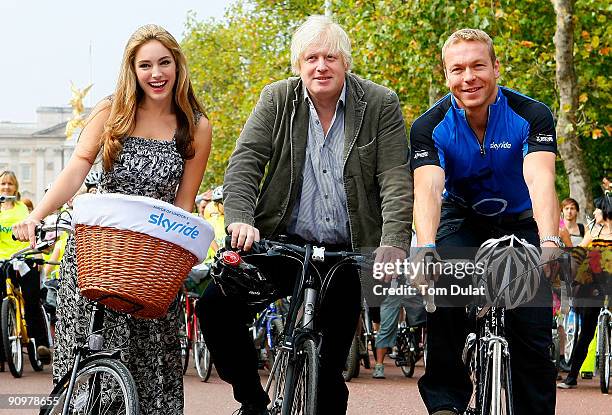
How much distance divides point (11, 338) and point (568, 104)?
36.7 feet

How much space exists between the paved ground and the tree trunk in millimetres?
7625

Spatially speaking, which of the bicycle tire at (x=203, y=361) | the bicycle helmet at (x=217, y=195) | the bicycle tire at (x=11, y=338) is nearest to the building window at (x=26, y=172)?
the bicycle helmet at (x=217, y=195)

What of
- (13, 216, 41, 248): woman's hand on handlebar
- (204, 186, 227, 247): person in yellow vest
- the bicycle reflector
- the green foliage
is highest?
the green foliage

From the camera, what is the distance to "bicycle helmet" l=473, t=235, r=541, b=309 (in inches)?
210

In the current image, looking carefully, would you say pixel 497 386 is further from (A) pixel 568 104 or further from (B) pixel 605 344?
(A) pixel 568 104

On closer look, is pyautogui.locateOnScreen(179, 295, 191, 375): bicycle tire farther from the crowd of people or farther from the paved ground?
the crowd of people

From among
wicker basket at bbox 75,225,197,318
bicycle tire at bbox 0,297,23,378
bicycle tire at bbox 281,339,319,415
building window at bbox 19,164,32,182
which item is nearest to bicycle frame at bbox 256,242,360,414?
bicycle tire at bbox 281,339,319,415

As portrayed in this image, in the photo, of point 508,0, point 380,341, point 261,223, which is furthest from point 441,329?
point 508,0

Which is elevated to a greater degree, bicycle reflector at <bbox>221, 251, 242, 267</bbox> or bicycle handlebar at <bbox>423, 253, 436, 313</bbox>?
bicycle reflector at <bbox>221, 251, 242, 267</bbox>

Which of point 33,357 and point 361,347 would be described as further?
point 361,347

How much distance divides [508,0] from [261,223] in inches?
714

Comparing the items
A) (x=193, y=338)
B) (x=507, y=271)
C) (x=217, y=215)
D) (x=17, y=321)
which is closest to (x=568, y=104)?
(x=217, y=215)

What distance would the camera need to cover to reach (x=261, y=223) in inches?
238

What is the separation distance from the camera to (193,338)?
13.8 m
